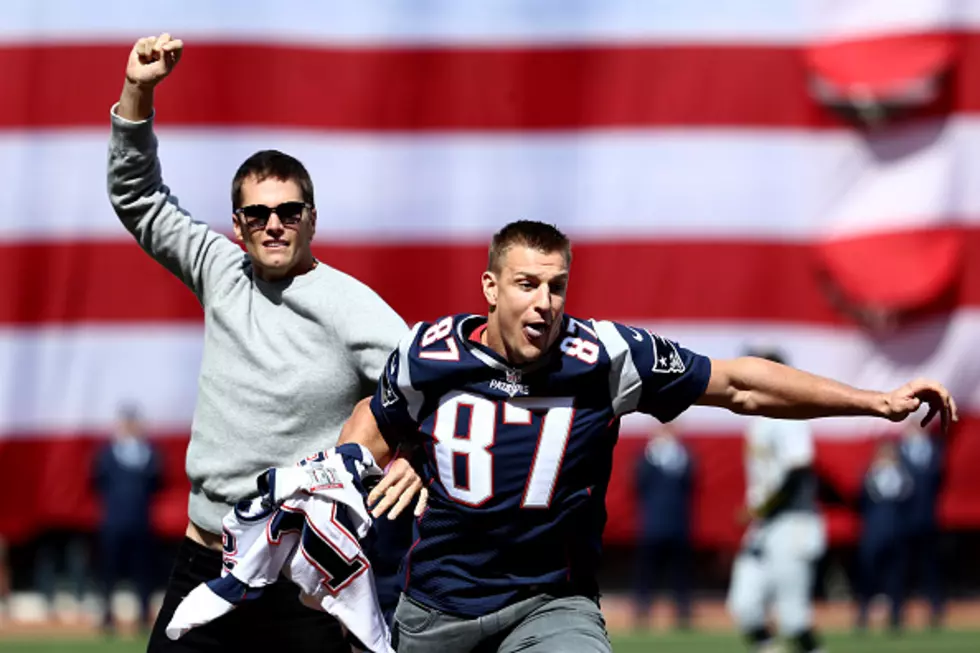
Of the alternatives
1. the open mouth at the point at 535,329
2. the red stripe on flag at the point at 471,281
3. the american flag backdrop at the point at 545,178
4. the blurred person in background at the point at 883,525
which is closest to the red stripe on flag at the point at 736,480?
the american flag backdrop at the point at 545,178

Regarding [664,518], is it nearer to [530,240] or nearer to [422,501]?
[422,501]

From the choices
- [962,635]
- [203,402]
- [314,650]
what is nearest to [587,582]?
[314,650]

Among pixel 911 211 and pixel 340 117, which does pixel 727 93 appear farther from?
pixel 340 117

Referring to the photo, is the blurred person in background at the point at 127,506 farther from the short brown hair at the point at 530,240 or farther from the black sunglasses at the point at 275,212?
the short brown hair at the point at 530,240

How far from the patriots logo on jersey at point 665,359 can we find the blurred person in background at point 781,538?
592cm

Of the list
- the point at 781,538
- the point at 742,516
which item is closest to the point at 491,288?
the point at 781,538

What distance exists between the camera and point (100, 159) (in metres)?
14.5

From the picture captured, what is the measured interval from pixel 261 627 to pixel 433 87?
1094cm

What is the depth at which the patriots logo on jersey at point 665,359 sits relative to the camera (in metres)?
4.21

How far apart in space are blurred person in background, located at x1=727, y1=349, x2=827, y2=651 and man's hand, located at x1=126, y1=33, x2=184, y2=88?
20.8 feet

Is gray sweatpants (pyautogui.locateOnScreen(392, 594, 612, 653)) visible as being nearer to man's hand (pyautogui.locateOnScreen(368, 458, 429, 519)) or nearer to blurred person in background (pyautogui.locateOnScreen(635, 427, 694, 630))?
man's hand (pyautogui.locateOnScreen(368, 458, 429, 519))

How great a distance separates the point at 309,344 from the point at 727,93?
10863 millimetres

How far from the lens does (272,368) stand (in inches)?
171

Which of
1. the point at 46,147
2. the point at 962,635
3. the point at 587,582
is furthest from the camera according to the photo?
the point at 46,147
